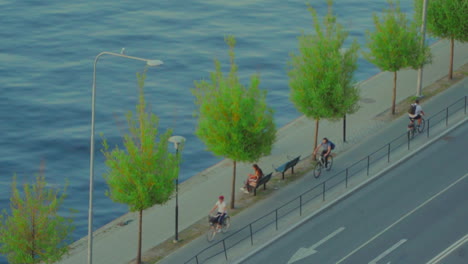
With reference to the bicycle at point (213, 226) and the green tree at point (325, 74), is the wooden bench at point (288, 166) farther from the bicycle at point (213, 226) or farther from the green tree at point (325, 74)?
the bicycle at point (213, 226)

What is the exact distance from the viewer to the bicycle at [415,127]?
45562 mm

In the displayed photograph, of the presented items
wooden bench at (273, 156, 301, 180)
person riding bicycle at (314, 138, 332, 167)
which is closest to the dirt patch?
person riding bicycle at (314, 138, 332, 167)

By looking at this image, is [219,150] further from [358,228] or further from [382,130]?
[382,130]

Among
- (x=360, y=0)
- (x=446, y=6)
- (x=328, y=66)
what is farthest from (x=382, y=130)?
(x=360, y=0)

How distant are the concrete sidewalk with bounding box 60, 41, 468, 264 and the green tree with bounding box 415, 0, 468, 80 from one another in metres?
2.38

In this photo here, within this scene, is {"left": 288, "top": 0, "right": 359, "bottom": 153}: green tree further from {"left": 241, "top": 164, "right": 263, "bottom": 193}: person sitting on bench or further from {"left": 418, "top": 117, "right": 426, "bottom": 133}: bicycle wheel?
{"left": 241, "top": 164, "right": 263, "bottom": 193}: person sitting on bench

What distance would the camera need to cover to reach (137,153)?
3553cm

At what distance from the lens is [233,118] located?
128ft

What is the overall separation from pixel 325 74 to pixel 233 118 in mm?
6624

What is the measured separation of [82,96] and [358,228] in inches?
1068

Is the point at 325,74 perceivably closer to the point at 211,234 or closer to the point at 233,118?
the point at 233,118

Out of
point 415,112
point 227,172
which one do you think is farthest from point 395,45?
point 227,172

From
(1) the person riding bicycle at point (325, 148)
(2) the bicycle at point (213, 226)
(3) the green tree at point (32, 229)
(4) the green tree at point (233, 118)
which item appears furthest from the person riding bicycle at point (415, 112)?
(3) the green tree at point (32, 229)

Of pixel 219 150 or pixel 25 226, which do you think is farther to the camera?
pixel 219 150
